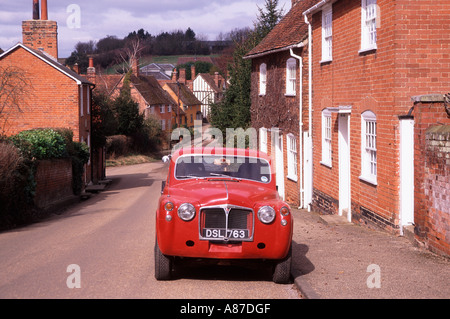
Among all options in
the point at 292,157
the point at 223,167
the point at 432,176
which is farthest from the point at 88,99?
the point at 432,176

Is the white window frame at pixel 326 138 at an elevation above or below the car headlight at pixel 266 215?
above

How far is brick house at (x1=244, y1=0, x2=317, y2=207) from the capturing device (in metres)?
18.7

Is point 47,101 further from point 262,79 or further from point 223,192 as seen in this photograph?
point 223,192

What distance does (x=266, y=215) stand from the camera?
23.4ft

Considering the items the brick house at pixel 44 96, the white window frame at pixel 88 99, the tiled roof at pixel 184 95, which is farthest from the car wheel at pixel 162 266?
the tiled roof at pixel 184 95

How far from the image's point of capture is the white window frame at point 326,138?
16.0 metres

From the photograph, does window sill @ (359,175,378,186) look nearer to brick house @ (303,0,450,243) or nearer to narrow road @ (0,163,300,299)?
brick house @ (303,0,450,243)

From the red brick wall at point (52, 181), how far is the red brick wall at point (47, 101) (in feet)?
19.6

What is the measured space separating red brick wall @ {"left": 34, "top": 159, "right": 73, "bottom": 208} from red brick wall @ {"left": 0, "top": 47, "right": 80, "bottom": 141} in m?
5.97

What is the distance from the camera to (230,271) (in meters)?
8.27

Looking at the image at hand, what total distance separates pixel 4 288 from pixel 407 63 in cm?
858

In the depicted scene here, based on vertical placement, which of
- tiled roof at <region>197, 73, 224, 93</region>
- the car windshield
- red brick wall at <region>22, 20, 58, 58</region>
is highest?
tiled roof at <region>197, 73, 224, 93</region>

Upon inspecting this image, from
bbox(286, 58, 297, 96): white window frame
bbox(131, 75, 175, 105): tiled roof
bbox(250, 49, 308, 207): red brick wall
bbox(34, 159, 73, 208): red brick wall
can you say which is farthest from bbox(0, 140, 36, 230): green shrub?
bbox(131, 75, 175, 105): tiled roof

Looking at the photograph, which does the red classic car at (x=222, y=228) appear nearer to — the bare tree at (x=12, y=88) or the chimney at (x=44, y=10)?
the bare tree at (x=12, y=88)
